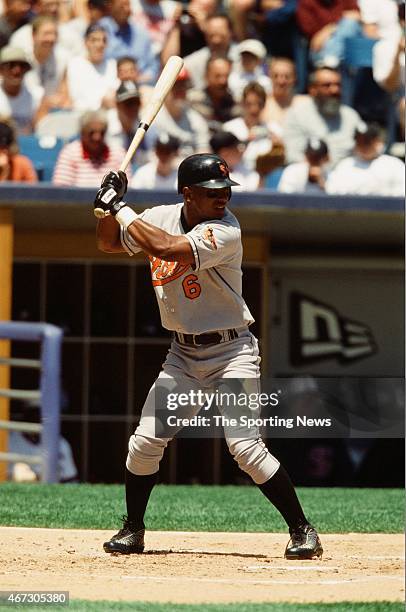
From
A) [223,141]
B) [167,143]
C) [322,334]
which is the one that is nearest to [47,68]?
[167,143]

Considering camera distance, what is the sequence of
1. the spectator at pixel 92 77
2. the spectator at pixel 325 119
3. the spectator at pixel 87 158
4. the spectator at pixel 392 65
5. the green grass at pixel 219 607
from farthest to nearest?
the spectator at pixel 392 65, the spectator at pixel 92 77, the spectator at pixel 325 119, the spectator at pixel 87 158, the green grass at pixel 219 607

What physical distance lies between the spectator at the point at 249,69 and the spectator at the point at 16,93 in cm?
183

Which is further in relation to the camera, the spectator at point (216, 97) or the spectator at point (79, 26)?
the spectator at point (79, 26)

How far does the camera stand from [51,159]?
10484 mm

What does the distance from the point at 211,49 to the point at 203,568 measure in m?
7.56

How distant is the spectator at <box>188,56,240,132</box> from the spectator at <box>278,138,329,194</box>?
947mm

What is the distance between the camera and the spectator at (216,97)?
11.2 meters

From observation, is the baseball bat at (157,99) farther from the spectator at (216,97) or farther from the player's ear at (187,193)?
the spectator at (216,97)

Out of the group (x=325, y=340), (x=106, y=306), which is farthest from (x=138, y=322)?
(x=325, y=340)

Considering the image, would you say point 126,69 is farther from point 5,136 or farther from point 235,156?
point 5,136

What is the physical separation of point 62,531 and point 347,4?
7.75 meters

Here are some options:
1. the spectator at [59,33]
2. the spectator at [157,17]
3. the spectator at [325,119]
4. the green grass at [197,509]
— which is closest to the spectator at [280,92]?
the spectator at [325,119]

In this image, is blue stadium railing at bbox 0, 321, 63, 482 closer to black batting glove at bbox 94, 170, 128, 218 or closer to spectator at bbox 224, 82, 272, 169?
spectator at bbox 224, 82, 272, 169

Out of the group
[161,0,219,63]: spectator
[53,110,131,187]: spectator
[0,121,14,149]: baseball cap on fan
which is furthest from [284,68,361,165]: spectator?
[0,121,14,149]: baseball cap on fan
